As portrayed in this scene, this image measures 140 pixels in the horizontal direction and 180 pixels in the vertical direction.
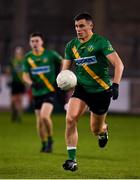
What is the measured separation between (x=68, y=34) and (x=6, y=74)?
23.5ft

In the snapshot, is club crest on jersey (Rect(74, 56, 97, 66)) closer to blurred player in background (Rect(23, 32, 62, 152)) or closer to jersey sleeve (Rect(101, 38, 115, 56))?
jersey sleeve (Rect(101, 38, 115, 56))

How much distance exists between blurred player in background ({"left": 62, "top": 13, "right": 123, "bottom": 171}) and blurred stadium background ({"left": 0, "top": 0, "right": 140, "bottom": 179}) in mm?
762

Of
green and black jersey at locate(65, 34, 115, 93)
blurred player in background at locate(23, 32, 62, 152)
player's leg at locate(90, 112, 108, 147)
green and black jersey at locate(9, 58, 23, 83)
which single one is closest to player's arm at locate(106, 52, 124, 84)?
green and black jersey at locate(65, 34, 115, 93)

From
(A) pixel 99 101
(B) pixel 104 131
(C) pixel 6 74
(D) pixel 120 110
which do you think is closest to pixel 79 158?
(B) pixel 104 131

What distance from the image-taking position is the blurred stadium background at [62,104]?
13039 mm

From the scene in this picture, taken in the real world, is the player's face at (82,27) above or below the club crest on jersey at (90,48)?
above

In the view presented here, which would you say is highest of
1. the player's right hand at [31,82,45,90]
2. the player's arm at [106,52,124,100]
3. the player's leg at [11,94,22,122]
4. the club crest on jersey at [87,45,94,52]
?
the club crest on jersey at [87,45,94,52]

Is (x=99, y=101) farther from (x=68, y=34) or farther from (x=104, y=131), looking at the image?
(x=68, y=34)

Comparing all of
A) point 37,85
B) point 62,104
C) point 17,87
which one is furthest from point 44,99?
point 62,104

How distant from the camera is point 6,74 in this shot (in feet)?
97.9

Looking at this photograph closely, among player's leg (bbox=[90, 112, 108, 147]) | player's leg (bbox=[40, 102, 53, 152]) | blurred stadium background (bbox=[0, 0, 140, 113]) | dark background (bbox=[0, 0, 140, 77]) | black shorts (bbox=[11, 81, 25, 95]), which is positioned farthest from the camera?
dark background (bbox=[0, 0, 140, 77])

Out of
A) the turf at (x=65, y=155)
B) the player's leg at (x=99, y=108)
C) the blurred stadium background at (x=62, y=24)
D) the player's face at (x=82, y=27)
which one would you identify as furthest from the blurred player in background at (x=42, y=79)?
the blurred stadium background at (x=62, y=24)

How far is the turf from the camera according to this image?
12022 millimetres

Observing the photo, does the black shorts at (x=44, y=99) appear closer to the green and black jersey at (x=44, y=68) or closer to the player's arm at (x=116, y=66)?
the green and black jersey at (x=44, y=68)
